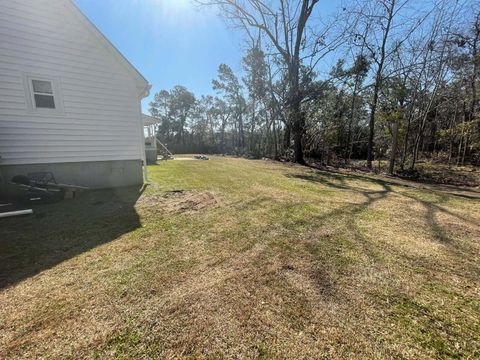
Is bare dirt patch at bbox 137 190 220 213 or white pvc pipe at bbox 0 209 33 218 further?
bare dirt patch at bbox 137 190 220 213

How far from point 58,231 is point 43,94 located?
404cm

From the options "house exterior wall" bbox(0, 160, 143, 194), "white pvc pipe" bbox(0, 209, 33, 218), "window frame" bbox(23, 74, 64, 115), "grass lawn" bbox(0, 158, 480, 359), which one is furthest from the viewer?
"house exterior wall" bbox(0, 160, 143, 194)

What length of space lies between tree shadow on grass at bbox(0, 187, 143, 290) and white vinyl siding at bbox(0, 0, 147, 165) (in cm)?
170

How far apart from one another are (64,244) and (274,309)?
3.09 metres

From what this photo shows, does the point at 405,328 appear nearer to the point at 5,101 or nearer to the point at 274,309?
the point at 274,309

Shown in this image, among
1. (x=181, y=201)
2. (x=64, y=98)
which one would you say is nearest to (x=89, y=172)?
(x=64, y=98)

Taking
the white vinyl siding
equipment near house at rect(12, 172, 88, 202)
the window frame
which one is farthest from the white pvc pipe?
the window frame

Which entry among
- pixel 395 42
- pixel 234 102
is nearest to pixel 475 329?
pixel 395 42

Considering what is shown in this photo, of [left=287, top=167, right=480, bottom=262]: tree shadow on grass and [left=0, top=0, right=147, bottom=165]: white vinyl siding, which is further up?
[left=0, top=0, right=147, bottom=165]: white vinyl siding

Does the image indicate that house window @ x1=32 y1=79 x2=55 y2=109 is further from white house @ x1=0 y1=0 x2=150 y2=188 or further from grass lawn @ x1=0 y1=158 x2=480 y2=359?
grass lawn @ x1=0 y1=158 x2=480 y2=359

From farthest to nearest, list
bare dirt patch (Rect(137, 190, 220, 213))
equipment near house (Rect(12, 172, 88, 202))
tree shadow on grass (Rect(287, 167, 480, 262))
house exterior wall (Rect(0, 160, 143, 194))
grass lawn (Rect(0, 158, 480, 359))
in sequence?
house exterior wall (Rect(0, 160, 143, 194)) < equipment near house (Rect(12, 172, 88, 202)) < bare dirt patch (Rect(137, 190, 220, 213)) < tree shadow on grass (Rect(287, 167, 480, 262)) < grass lawn (Rect(0, 158, 480, 359))

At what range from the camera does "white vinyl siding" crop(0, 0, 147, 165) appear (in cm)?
524

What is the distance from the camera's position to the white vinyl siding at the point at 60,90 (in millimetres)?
5238

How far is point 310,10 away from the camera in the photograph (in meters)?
13.3
